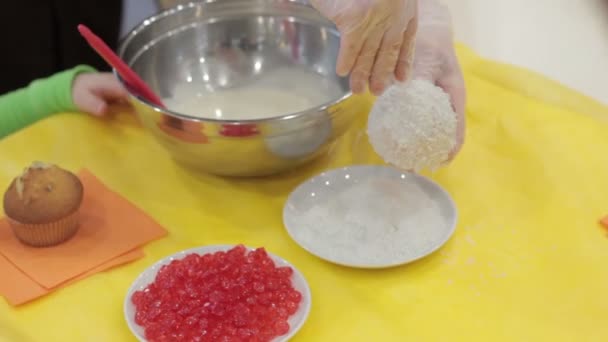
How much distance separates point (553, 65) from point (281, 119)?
0.79 meters

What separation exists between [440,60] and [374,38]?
9.6 inches

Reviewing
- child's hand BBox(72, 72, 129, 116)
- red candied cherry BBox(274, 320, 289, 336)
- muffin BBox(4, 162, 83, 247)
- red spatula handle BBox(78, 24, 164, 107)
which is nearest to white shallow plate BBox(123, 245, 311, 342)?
red candied cherry BBox(274, 320, 289, 336)

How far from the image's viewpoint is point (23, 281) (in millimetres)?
833

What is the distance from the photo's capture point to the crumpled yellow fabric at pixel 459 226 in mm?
777

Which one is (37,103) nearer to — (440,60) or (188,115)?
(188,115)

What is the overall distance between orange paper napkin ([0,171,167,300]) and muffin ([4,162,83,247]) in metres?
0.02

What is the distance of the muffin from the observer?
2.81ft

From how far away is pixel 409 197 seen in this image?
947 millimetres

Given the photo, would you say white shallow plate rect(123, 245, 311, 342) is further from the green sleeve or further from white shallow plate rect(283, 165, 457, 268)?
the green sleeve

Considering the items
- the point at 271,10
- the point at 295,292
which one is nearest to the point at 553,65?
the point at 271,10

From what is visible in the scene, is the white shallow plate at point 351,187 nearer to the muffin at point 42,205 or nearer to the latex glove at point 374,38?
the latex glove at point 374,38

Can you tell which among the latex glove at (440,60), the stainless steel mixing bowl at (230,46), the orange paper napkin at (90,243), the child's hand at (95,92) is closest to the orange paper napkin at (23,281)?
the orange paper napkin at (90,243)

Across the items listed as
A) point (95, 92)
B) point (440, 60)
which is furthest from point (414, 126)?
point (95, 92)

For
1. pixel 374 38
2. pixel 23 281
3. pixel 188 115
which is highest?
pixel 374 38
